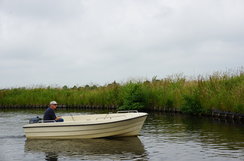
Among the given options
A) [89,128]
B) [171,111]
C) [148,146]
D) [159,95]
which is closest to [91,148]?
[89,128]

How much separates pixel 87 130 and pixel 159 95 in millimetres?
17242

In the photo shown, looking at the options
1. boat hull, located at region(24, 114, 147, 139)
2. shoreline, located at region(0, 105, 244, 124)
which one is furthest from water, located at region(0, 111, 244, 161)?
shoreline, located at region(0, 105, 244, 124)

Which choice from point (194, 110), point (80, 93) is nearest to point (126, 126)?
point (194, 110)

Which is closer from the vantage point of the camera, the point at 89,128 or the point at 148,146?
the point at 148,146

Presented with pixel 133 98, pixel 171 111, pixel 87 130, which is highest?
pixel 133 98

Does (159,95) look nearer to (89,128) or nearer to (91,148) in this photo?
(89,128)

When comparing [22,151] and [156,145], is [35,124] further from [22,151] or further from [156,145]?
[156,145]

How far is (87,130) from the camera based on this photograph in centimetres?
1836

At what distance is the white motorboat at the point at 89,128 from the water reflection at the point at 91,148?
401 millimetres

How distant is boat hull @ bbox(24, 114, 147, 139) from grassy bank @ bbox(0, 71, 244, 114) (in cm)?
883

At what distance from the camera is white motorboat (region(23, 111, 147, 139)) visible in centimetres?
1808

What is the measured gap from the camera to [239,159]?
13047 mm

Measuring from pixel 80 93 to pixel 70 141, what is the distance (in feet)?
94.7

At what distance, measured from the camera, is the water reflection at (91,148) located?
14.6 metres
